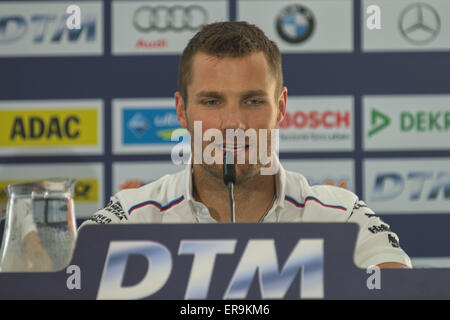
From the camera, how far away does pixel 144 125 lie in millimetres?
2594

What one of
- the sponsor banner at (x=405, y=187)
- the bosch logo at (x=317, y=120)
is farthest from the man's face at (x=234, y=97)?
the sponsor banner at (x=405, y=187)

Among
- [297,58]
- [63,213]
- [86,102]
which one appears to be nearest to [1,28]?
[86,102]

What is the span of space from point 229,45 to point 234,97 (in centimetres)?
11

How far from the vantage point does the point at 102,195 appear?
8.49ft

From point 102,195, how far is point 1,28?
0.92m

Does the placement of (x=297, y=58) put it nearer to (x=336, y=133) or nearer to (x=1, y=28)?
(x=336, y=133)

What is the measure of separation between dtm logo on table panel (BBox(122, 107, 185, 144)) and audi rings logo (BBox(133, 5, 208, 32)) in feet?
1.27

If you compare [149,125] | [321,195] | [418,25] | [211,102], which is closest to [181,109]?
[211,102]

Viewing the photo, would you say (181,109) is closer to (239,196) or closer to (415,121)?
(239,196)

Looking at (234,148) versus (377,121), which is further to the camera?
(377,121)

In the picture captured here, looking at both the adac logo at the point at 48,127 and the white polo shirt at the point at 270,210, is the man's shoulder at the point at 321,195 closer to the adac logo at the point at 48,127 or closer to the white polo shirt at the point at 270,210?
the white polo shirt at the point at 270,210

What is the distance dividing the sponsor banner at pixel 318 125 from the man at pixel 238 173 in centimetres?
132

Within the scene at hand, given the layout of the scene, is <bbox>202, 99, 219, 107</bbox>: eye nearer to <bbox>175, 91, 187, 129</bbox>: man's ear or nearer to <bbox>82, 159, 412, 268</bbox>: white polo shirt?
<bbox>175, 91, 187, 129</bbox>: man's ear
